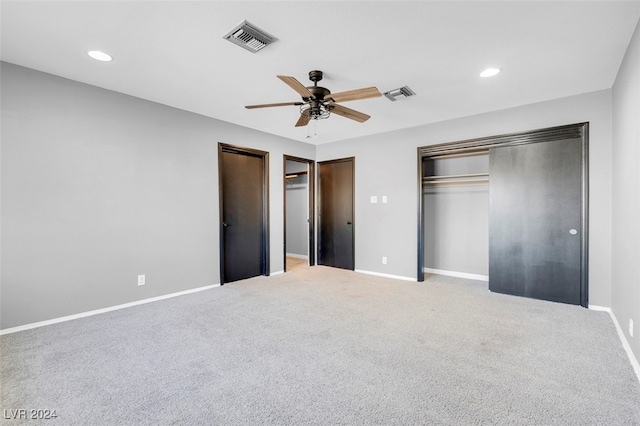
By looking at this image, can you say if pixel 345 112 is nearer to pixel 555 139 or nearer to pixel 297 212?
pixel 555 139

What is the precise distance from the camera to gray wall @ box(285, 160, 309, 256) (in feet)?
21.8

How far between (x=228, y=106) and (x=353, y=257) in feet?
11.1

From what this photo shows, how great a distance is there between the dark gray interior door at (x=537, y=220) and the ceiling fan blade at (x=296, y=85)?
2901 millimetres

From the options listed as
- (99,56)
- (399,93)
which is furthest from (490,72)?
(99,56)

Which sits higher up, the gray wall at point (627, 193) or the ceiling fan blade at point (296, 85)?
the ceiling fan blade at point (296, 85)

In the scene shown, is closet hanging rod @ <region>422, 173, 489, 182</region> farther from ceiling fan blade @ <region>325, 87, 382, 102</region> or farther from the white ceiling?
ceiling fan blade @ <region>325, 87, 382, 102</region>

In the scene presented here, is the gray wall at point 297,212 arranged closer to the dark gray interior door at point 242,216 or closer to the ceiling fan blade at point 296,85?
the dark gray interior door at point 242,216

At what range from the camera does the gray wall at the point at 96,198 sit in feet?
9.20

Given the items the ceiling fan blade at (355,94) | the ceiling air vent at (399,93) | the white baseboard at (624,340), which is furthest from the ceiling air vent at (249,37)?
the white baseboard at (624,340)

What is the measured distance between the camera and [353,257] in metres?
5.58

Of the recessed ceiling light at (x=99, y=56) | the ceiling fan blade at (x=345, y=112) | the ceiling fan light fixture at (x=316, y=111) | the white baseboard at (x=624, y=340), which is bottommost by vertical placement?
the white baseboard at (x=624, y=340)

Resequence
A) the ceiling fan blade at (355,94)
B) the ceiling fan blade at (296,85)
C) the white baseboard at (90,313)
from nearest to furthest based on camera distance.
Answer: the ceiling fan blade at (296,85)
the ceiling fan blade at (355,94)
the white baseboard at (90,313)

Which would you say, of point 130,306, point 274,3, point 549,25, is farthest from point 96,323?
point 549,25

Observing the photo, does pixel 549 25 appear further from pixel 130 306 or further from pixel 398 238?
pixel 130 306
